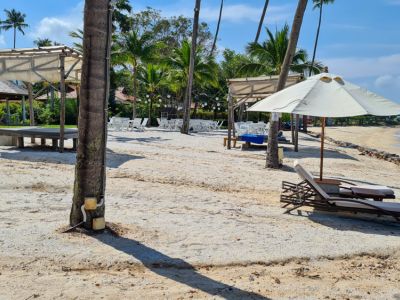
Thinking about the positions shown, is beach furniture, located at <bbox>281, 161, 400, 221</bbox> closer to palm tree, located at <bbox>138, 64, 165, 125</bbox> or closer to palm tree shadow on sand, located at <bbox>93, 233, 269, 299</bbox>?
palm tree shadow on sand, located at <bbox>93, 233, 269, 299</bbox>

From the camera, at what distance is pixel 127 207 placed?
691 cm

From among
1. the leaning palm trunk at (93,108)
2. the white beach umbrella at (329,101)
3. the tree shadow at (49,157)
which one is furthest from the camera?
the tree shadow at (49,157)

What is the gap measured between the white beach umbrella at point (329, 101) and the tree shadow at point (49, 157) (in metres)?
5.36

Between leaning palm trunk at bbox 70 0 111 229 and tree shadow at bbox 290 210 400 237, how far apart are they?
343 centimetres

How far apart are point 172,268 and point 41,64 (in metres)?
11.2

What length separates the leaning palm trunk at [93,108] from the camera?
5.11 m

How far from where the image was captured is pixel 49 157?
39.2ft

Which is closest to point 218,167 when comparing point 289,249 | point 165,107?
point 289,249

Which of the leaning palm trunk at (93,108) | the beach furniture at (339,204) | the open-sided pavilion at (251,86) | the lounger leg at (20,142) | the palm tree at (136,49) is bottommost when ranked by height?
the beach furniture at (339,204)

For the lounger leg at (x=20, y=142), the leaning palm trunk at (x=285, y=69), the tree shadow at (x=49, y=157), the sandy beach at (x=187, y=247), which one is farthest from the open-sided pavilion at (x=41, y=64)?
the leaning palm trunk at (x=285, y=69)

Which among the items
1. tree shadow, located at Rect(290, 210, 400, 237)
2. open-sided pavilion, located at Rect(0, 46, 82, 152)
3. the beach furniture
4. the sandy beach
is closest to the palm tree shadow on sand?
the sandy beach

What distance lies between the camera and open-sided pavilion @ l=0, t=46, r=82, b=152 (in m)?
12.6

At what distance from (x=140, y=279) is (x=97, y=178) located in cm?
168

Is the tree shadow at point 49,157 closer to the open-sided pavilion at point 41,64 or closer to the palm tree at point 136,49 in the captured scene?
the open-sided pavilion at point 41,64
